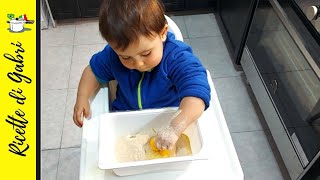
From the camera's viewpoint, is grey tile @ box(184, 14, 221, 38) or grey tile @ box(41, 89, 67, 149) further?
grey tile @ box(184, 14, 221, 38)

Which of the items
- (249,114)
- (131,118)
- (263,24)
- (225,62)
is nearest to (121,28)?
(131,118)

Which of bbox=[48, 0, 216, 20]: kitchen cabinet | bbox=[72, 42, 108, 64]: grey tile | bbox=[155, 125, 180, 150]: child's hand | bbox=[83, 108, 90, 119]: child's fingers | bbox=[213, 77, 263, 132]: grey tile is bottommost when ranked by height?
bbox=[213, 77, 263, 132]: grey tile

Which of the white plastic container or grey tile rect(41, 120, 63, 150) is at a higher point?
the white plastic container

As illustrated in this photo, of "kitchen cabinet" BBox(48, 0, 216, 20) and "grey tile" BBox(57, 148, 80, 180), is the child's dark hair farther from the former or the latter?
"kitchen cabinet" BBox(48, 0, 216, 20)

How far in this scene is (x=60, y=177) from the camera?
1.20 m

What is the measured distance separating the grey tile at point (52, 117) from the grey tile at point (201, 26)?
33.2 inches

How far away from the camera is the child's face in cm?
62

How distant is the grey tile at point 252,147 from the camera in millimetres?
1235

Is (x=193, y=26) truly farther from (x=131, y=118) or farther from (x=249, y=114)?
(x=131, y=118)

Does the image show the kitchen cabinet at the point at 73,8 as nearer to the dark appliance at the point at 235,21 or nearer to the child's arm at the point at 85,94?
the dark appliance at the point at 235,21

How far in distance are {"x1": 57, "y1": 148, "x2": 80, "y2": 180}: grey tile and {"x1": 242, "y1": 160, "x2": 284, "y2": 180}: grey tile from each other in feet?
2.22

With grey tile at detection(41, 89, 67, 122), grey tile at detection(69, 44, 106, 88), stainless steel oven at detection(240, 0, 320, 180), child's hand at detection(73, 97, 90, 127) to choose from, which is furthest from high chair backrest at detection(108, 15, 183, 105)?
grey tile at detection(69, 44, 106, 88)

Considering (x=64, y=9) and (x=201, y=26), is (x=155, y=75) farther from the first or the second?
(x=64, y=9)

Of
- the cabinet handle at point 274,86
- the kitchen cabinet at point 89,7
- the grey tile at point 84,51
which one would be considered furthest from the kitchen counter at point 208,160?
the kitchen cabinet at point 89,7
